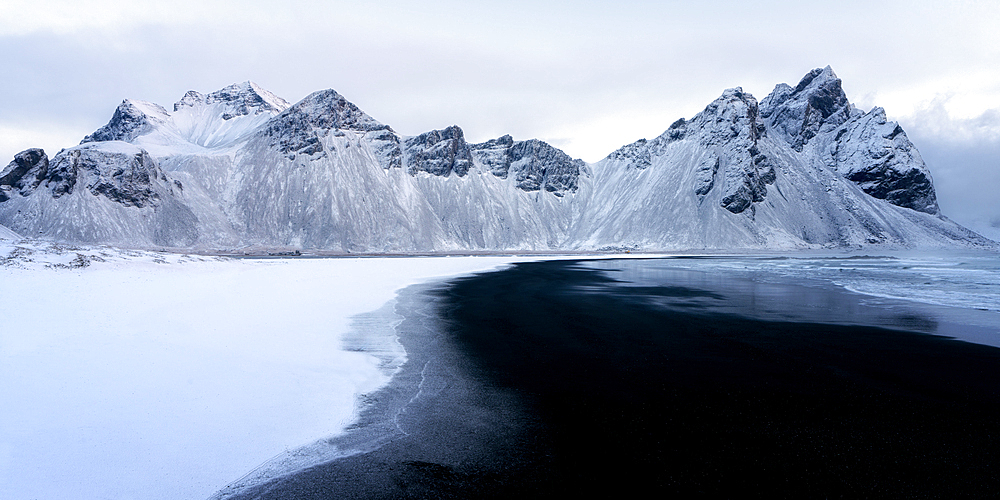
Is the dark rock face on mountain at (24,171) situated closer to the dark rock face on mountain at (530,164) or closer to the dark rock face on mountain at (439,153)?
the dark rock face on mountain at (439,153)

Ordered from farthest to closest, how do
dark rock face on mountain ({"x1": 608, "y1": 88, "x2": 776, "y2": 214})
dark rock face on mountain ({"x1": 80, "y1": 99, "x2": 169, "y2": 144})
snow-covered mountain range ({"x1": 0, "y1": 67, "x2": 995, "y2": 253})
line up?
dark rock face on mountain ({"x1": 80, "y1": 99, "x2": 169, "y2": 144}) → dark rock face on mountain ({"x1": 608, "y1": 88, "x2": 776, "y2": 214}) → snow-covered mountain range ({"x1": 0, "y1": 67, "x2": 995, "y2": 253})

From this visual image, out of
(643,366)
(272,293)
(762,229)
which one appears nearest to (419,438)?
(643,366)

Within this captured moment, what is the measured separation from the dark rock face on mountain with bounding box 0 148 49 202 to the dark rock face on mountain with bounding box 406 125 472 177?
8114 cm

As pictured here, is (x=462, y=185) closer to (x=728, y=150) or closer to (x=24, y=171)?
(x=728, y=150)

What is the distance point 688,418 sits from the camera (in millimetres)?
7324

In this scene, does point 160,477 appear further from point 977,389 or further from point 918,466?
point 977,389

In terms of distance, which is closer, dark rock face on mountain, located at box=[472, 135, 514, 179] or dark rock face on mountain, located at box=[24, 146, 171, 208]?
dark rock face on mountain, located at box=[24, 146, 171, 208]

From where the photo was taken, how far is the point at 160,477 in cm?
507

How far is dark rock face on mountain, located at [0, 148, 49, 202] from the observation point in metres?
98.7

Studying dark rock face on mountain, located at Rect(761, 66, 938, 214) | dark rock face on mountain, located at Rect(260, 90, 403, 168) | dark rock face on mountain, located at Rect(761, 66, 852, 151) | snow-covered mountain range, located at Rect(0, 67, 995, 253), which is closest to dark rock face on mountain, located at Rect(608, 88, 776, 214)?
snow-covered mountain range, located at Rect(0, 67, 995, 253)

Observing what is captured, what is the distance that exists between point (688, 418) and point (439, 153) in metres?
147

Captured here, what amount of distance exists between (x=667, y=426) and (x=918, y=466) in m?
2.82

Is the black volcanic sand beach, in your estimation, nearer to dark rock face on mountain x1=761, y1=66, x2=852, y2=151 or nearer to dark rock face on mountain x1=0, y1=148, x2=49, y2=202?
dark rock face on mountain x1=0, y1=148, x2=49, y2=202

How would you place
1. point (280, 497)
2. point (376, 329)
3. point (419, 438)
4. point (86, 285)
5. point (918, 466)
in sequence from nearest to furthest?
point (280, 497) < point (918, 466) < point (419, 438) < point (376, 329) < point (86, 285)
